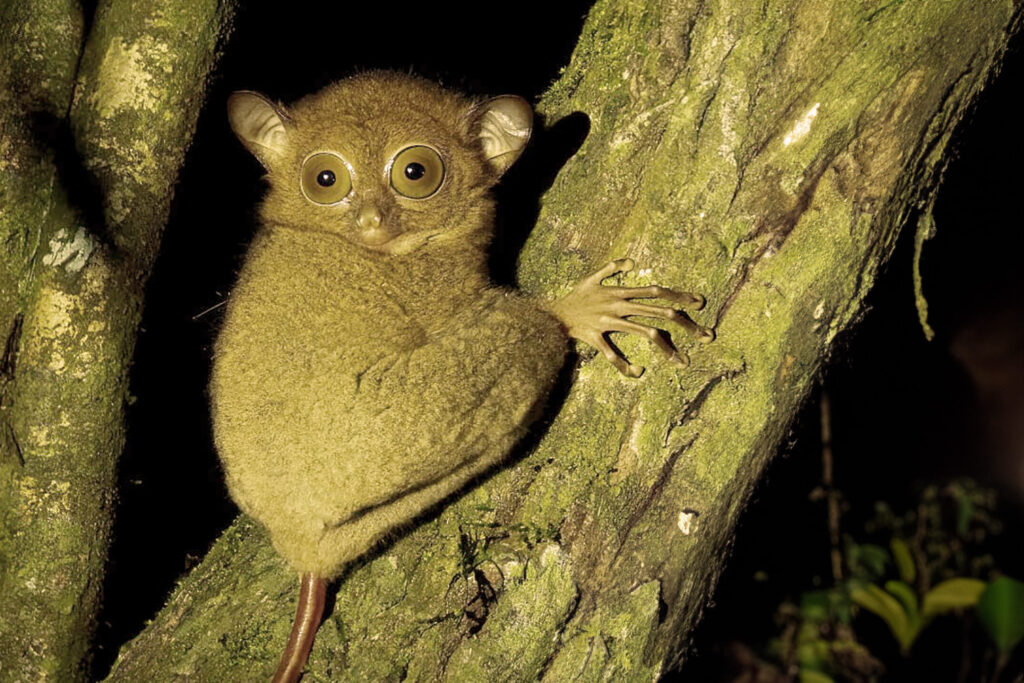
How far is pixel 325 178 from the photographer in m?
2.32

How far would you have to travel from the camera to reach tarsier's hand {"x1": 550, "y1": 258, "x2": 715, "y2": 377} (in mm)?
1925

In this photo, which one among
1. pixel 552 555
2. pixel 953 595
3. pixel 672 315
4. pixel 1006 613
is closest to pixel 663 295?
pixel 672 315

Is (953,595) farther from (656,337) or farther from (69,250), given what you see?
(69,250)

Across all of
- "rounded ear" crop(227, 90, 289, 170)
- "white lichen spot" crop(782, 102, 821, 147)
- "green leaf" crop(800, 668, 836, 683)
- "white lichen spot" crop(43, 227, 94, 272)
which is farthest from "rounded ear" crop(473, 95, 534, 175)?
"green leaf" crop(800, 668, 836, 683)

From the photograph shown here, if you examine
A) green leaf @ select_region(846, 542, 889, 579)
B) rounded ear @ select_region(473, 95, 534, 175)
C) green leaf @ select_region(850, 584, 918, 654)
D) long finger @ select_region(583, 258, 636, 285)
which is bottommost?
green leaf @ select_region(850, 584, 918, 654)

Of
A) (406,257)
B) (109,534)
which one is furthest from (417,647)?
(406,257)

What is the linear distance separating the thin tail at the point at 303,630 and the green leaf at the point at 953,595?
3743mm

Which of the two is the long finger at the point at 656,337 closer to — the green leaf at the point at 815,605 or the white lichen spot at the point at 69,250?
the white lichen spot at the point at 69,250

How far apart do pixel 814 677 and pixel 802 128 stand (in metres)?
3.99

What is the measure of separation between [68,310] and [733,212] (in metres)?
1.52

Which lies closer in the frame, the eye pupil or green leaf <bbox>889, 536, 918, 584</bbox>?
the eye pupil

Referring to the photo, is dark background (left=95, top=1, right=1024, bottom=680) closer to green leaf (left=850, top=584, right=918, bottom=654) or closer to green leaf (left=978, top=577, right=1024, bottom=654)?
green leaf (left=850, top=584, right=918, bottom=654)

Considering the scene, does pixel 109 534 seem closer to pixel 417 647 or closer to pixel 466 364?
pixel 417 647

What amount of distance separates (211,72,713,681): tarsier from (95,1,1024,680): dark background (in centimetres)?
21
